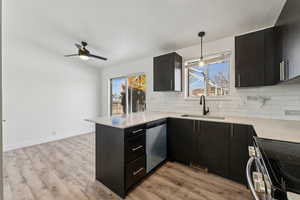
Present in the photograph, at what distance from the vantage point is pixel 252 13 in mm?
1918

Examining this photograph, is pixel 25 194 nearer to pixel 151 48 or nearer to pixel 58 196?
pixel 58 196

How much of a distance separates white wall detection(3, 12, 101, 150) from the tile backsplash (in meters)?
3.61

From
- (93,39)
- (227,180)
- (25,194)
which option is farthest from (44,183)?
(93,39)

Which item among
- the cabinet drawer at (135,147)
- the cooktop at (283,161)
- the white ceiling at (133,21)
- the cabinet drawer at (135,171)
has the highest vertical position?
the white ceiling at (133,21)

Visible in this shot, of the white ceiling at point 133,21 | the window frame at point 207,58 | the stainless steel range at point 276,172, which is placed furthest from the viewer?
the window frame at point 207,58

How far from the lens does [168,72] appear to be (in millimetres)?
2832

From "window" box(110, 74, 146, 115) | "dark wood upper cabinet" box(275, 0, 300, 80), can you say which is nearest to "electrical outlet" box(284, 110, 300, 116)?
"dark wood upper cabinet" box(275, 0, 300, 80)

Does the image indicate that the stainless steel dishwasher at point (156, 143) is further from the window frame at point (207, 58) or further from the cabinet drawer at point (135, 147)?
the window frame at point (207, 58)

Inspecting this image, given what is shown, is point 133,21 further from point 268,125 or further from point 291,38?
point 268,125

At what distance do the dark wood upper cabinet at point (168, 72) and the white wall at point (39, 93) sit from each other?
3076mm

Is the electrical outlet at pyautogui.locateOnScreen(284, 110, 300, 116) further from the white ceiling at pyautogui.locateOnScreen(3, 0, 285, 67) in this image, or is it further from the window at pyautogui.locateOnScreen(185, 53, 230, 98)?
the white ceiling at pyautogui.locateOnScreen(3, 0, 285, 67)

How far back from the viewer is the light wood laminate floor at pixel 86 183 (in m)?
1.73

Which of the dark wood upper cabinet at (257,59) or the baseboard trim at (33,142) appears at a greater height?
the dark wood upper cabinet at (257,59)

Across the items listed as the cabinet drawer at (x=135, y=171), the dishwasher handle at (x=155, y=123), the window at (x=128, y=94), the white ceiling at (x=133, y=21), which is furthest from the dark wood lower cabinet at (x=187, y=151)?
the window at (x=128, y=94)
